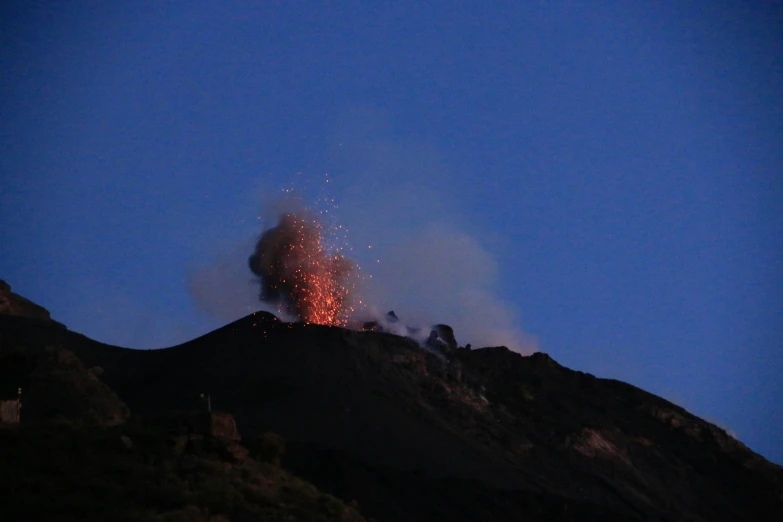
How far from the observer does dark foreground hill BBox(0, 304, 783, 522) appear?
65375mm

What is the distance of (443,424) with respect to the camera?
78.2m

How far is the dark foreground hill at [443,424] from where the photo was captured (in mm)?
65375

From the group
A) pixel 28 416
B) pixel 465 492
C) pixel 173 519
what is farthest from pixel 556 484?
pixel 173 519

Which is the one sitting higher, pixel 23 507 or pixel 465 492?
pixel 465 492

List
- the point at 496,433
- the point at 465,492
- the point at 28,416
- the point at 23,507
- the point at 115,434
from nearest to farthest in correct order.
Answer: the point at 23,507 < the point at 115,434 < the point at 28,416 < the point at 465,492 < the point at 496,433

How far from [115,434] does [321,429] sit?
34231 mm

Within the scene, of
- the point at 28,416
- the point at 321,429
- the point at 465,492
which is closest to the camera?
the point at 28,416

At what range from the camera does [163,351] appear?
88.8 metres

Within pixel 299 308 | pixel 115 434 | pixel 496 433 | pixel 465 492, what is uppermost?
pixel 299 308

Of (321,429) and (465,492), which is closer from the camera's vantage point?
(465,492)

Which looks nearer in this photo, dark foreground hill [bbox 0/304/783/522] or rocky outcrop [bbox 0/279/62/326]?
dark foreground hill [bbox 0/304/783/522]

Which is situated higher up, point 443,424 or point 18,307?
point 18,307

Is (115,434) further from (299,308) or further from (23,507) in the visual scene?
(299,308)

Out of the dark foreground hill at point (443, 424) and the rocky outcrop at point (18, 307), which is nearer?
the dark foreground hill at point (443, 424)
